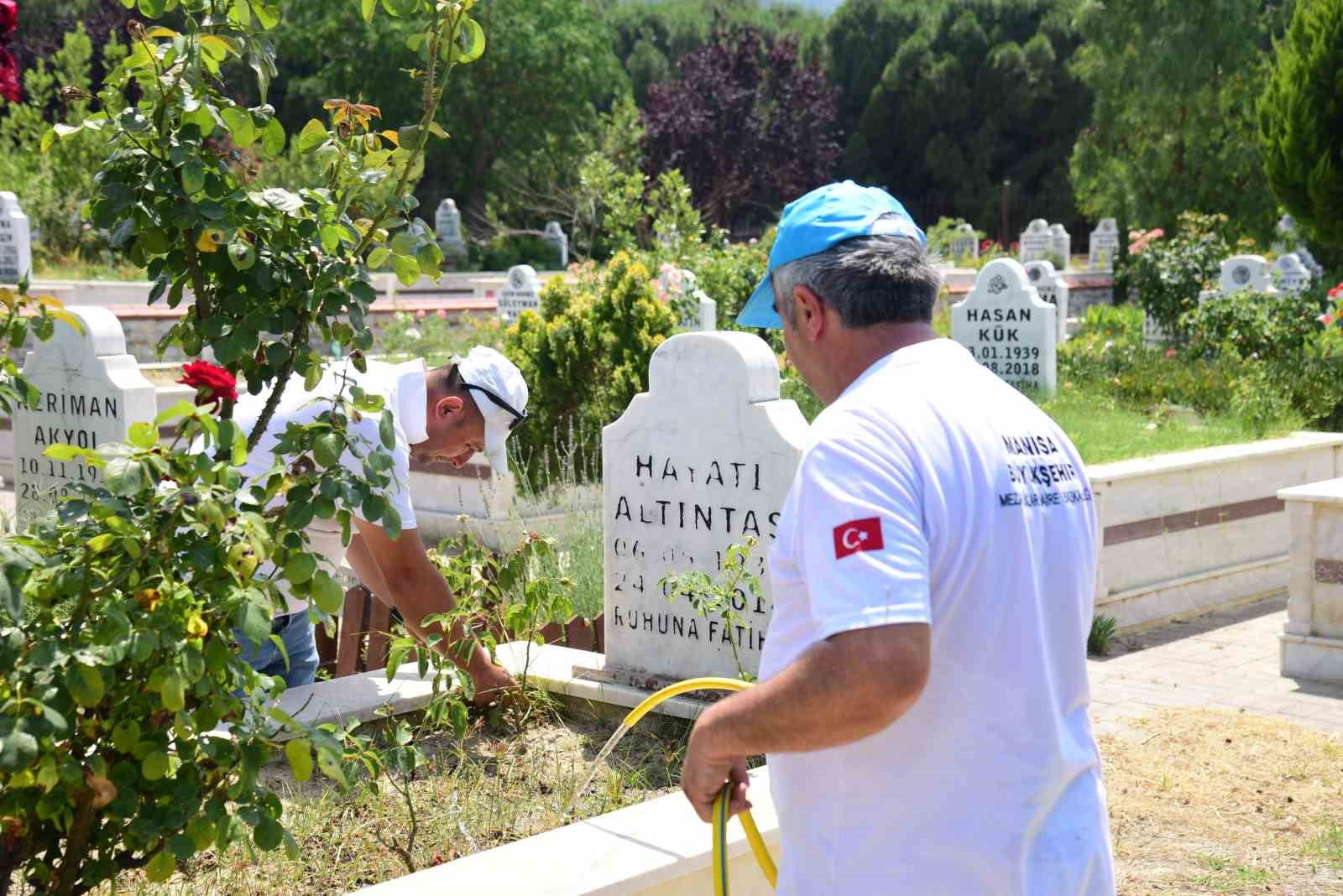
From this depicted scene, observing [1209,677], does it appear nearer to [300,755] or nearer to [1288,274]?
[300,755]

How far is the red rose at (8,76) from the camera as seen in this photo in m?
2.44

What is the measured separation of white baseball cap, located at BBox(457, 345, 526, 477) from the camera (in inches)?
152

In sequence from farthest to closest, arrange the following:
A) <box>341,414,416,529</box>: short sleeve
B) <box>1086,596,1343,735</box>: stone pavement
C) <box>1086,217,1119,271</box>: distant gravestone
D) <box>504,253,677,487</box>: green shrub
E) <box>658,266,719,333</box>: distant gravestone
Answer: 1. <box>1086,217,1119,271</box>: distant gravestone
2. <box>658,266,719,333</box>: distant gravestone
3. <box>504,253,677,487</box>: green shrub
4. <box>1086,596,1343,735</box>: stone pavement
5. <box>341,414,416,529</box>: short sleeve

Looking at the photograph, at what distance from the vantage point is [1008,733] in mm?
1833

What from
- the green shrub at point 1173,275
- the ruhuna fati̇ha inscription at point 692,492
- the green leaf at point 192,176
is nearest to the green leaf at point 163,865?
the green leaf at point 192,176

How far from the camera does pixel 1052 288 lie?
18.4 meters

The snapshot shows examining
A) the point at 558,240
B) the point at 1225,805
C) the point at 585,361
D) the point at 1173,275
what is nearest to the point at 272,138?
the point at 1225,805

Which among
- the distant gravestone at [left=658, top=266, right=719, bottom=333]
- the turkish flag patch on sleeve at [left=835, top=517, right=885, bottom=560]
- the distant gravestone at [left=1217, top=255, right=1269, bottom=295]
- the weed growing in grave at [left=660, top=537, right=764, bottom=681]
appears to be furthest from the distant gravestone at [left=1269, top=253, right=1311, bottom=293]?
the turkish flag patch on sleeve at [left=835, top=517, right=885, bottom=560]

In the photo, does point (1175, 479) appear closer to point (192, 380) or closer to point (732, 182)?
point (192, 380)

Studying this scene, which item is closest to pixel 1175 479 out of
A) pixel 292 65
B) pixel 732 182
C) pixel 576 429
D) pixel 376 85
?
pixel 576 429

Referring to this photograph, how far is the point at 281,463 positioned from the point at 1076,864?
1331 millimetres

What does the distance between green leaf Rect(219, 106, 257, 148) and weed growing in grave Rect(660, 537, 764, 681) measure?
6.44 feet

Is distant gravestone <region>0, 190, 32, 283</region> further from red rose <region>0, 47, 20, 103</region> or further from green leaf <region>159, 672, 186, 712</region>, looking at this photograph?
green leaf <region>159, 672, 186, 712</region>

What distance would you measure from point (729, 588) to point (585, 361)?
5.65 meters
